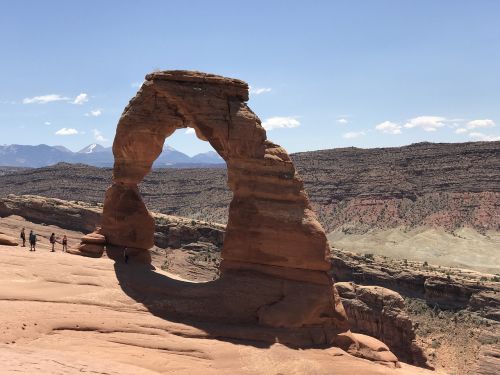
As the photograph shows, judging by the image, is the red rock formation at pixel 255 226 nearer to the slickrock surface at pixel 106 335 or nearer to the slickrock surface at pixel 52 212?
the slickrock surface at pixel 106 335

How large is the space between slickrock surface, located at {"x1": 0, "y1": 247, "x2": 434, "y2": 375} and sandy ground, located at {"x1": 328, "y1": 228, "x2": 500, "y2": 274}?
53.0 metres

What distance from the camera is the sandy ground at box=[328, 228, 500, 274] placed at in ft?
226

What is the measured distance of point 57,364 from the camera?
41.7 feet

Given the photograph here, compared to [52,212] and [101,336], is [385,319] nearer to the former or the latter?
[101,336]

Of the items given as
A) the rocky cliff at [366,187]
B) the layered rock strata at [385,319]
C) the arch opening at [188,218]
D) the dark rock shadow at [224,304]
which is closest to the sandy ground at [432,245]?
the rocky cliff at [366,187]

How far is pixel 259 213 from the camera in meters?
20.7

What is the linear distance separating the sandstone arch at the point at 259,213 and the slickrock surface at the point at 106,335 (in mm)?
1656

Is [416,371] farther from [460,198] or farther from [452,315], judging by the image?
[460,198]

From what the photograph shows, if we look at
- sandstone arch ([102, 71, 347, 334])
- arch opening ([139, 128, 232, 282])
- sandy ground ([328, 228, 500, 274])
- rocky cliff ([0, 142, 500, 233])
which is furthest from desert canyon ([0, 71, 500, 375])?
rocky cliff ([0, 142, 500, 233])

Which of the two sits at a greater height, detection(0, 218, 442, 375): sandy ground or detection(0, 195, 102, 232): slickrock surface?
detection(0, 195, 102, 232): slickrock surface

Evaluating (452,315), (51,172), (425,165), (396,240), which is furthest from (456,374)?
(51,172)

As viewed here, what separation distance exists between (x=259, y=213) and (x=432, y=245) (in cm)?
6124

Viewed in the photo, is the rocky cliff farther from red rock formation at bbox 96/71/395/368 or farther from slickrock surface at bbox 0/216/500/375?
red rock formation at bbox 96/71/395/368

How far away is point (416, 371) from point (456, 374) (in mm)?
9811
